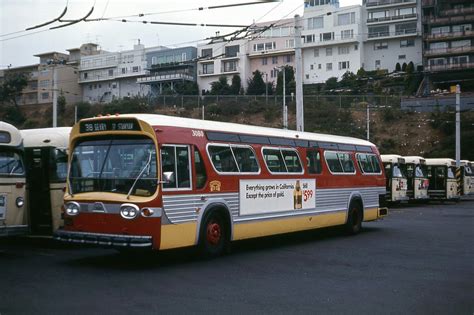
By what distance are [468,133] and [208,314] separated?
58.2m

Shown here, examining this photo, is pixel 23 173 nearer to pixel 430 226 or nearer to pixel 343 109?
pixel 430 226

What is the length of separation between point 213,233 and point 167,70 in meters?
84.1

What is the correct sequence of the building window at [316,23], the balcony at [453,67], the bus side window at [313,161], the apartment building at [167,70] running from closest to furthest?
the bus side window at [313,161], the balcony at [453,67], the building window at [316,23], the apartment building at [167,70]

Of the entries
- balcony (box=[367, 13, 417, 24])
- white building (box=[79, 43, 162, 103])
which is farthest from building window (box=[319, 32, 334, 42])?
white building (box=[79, 43, 162, 103])

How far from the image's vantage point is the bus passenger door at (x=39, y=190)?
1376 centimetres

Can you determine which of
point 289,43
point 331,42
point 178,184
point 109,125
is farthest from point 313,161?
point 289,43

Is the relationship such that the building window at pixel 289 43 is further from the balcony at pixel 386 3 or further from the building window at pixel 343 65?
the balcony at pixel 386 3

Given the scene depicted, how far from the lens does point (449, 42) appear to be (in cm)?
7706

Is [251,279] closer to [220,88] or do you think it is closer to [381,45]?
[220,88]

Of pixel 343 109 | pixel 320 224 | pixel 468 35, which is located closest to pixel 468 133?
pixel 343 109

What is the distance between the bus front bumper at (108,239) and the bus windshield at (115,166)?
2.57ft

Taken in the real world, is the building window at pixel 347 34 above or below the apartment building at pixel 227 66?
above

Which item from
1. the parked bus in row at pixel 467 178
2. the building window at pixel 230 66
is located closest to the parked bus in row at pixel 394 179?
the parked bus in row at pixel 467 178

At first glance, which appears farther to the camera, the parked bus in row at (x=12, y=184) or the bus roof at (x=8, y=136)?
the bus roof at (x=8, y=136)
